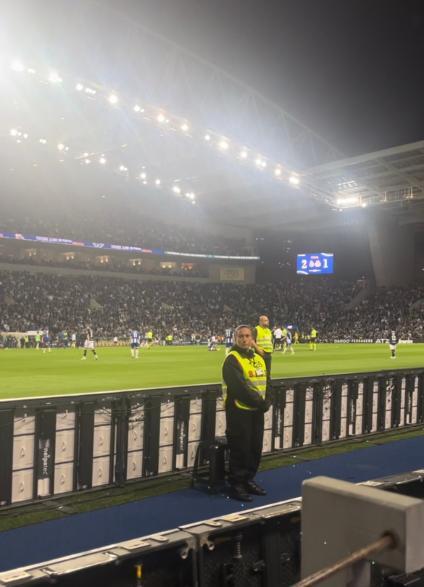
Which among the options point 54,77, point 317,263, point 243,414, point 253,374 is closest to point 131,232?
point 317,263

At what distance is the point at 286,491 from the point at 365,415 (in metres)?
4.24

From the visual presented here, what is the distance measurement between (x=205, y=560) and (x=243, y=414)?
4.02 meters

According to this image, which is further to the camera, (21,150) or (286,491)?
(21,150)

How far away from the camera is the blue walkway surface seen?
18.3 ft

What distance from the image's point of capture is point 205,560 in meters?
3.37

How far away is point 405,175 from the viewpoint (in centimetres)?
4497

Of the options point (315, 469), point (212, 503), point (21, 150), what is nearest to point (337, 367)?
point (315, 469)

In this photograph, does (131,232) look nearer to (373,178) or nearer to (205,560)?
(373,178)

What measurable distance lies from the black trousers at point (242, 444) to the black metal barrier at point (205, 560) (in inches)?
123

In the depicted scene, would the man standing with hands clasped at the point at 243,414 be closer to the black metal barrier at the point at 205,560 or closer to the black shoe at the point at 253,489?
the black shoe at the point at 253,489

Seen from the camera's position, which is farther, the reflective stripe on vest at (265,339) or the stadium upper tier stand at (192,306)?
the stadium upper tier stand at (192,306)

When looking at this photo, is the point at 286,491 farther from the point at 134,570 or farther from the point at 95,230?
the point at 95,230

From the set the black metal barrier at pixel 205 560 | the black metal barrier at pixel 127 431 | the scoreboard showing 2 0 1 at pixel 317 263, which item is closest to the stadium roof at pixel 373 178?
Answer: the scoreboard showing 2 0 1 at pixel 317 263

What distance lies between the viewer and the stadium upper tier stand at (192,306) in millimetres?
48500
